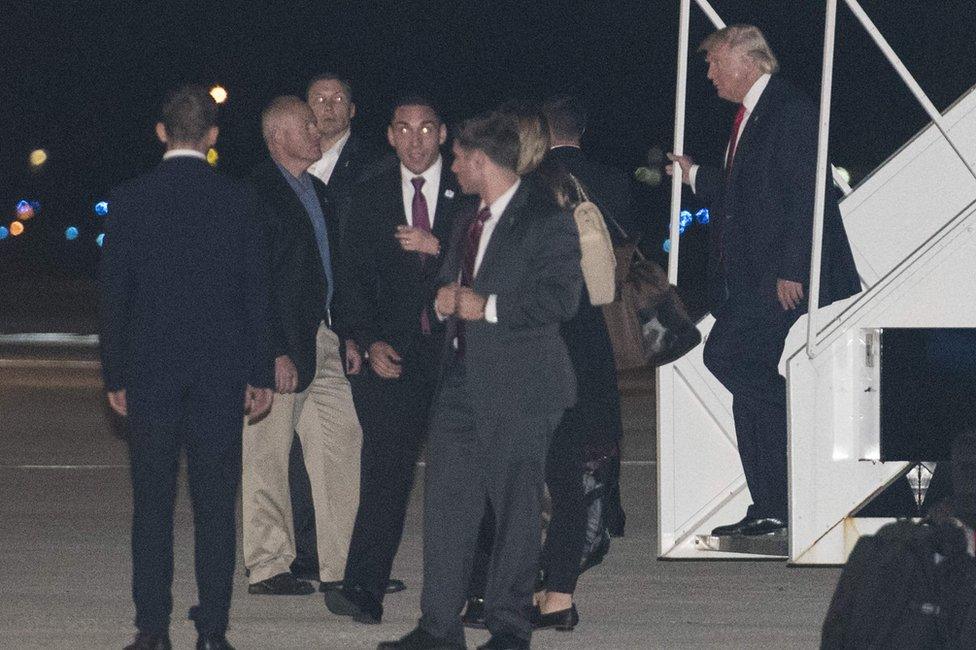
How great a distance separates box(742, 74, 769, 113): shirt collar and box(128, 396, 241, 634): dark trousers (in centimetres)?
268

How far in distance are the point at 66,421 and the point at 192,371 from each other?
1000 cm

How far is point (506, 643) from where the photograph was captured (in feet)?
20.5

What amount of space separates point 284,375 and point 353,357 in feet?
0.97

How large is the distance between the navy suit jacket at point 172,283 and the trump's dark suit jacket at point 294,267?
1297 millimetres

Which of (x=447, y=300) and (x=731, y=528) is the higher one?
(x=447, y=300)

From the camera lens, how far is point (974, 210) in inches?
294

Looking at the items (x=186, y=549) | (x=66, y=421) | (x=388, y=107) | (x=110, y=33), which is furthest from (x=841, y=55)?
(x=186, y=549)

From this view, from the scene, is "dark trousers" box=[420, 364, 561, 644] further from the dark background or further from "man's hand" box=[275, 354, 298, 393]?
the dark background

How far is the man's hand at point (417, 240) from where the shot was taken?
6672 millimetres

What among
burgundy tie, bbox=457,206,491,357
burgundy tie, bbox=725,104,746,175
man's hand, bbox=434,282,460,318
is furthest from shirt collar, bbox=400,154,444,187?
burgundy tie, bbox=725,104,746,175

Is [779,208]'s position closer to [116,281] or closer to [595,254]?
[595,254]

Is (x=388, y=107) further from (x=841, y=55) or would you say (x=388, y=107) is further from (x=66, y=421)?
(x=66, y=421)

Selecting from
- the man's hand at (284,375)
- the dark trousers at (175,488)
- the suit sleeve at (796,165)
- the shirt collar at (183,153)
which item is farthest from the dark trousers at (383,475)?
the suit sleeve at (796,165)

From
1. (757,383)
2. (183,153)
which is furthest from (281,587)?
(183,153)
